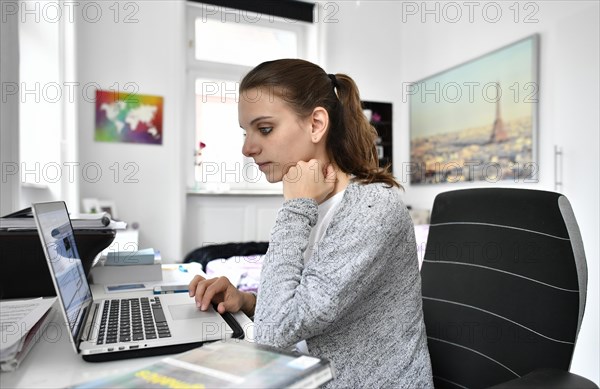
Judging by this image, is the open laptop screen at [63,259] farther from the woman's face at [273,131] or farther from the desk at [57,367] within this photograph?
the woman's face at [273,131]

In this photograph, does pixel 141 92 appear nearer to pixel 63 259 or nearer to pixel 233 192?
pixel 233 192

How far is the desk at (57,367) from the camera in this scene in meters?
0.57

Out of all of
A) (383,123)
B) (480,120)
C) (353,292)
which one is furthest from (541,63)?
(353,292)

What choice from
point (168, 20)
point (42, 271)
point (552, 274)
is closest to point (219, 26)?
point (168, 20)

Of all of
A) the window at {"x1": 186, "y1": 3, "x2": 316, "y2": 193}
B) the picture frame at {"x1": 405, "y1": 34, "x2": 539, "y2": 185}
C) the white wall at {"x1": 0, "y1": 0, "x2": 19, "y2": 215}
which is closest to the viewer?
the white wall at {"x1": 0, "y1": 0, "x2": 19, "y2": 215}

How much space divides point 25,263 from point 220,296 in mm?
436

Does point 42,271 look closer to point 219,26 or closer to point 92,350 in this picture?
point 92,350

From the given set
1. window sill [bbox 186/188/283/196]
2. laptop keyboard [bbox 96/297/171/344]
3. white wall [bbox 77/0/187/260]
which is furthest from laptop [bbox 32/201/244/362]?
window sill [bbox 186/188/283/196]

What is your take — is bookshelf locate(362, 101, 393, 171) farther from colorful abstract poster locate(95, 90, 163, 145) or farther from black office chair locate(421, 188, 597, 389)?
black office chair locate(421, 188, 597, 389)

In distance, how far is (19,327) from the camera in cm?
68

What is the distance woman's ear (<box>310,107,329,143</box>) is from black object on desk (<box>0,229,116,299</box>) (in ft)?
1.90

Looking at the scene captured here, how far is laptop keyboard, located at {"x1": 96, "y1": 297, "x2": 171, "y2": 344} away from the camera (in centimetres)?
70

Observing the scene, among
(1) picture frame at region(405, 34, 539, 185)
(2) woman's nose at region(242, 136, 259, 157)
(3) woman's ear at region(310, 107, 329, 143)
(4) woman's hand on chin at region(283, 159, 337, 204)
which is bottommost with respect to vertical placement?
(4) woman's hand on chin at region(283, 159, 337, 204)

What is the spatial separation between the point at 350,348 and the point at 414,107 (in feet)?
12.2
